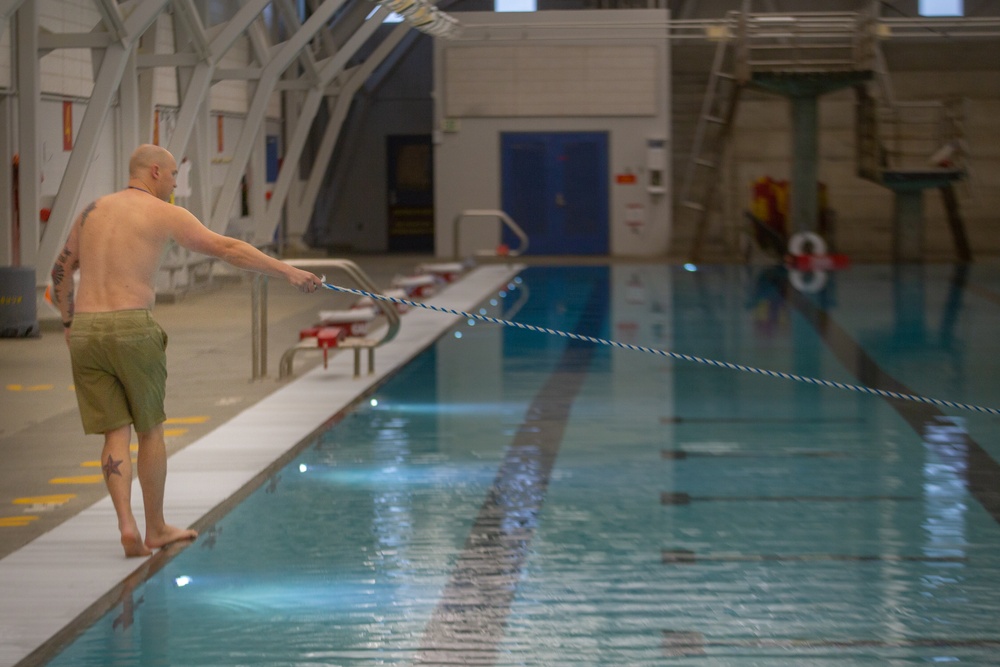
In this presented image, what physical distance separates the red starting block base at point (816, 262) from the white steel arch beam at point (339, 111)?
7.68 metres

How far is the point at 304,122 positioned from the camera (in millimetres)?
22500

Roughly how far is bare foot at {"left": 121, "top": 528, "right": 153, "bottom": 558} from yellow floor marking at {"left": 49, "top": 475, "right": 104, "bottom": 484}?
1572mm

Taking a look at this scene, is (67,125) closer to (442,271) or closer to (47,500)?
(442,271)

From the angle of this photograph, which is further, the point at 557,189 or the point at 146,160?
the point at 557,189

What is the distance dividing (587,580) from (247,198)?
17.9m

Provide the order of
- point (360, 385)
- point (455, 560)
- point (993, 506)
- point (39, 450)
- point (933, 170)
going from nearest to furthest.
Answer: point (455, 560)
point (993, 506)
point (39, 450)
point (360, 385)
point (933, 170)

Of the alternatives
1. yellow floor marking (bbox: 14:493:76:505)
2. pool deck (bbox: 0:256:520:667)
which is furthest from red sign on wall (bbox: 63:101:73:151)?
yellow floor marking (bbox: 14:493:76:505)

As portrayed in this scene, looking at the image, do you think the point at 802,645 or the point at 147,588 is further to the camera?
the point at 147,588

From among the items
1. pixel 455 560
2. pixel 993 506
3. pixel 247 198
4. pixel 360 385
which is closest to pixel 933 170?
pixel 247 198

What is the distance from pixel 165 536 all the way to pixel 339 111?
20068mm

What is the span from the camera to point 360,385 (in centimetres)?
1000

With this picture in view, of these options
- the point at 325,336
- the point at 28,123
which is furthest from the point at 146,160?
the point at 28,123

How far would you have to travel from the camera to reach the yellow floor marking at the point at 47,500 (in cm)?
634

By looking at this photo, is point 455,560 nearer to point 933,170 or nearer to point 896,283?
point 896,283
